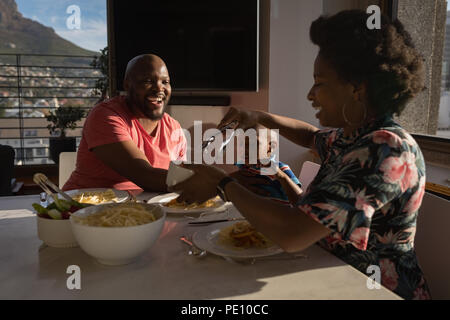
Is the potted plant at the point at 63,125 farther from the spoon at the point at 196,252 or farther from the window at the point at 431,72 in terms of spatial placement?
the spoon at the point at 196,252

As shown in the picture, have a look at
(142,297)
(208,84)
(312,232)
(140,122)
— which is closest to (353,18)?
(312,232)

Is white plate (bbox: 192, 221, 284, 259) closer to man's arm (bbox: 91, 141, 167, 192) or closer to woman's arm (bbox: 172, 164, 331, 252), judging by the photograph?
woman's arm (bbox: 172, 164, 331, 252)

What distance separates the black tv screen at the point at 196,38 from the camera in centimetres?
312

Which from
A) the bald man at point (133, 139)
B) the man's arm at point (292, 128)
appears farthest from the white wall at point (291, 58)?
the man's arm at point (292, 128)

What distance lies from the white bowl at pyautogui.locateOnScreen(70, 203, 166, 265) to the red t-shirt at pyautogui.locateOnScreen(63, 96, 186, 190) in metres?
0.88

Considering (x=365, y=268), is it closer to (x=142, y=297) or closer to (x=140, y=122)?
(x=142, y=297)

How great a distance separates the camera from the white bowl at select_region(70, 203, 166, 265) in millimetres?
825

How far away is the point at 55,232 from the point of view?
0.96 metres

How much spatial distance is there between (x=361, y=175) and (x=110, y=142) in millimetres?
1203

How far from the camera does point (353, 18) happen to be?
1030mm

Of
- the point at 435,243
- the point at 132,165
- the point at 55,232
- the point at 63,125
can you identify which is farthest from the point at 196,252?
the point at 63,125

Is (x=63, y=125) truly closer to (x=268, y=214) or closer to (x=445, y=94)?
(x=445, y=94)

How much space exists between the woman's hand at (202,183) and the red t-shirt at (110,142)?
718mm
